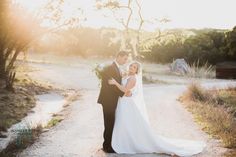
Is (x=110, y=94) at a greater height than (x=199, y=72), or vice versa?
(x=110, y=94)

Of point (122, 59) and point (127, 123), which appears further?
point (127, 123)

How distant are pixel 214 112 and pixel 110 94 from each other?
15.8ft

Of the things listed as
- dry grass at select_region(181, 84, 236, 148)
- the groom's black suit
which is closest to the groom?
the groom's black suit

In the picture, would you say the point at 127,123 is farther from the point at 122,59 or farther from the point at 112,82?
the point at 122,59

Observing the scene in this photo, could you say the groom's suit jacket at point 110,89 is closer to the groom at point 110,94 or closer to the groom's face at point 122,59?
the groom at point 110,94

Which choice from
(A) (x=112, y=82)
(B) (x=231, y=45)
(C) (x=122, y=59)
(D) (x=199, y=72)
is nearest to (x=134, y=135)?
(A) (x=112, y=82)

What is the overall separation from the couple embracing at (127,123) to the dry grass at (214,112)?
1.58 metres

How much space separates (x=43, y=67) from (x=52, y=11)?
328 inches

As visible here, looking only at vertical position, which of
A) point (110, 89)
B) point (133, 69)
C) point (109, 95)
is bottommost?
point (109, 95)

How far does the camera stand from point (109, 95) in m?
9.64

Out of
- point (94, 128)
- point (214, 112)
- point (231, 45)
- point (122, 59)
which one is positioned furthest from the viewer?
point (231, 45)

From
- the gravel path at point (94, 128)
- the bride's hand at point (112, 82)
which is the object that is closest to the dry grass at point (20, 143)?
the gravel path at point (94, 128)

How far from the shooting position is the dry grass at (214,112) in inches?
445

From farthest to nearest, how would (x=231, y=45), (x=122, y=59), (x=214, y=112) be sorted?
(x=231, y=45) < (x=214, y=112) < (x=122, y=59)
